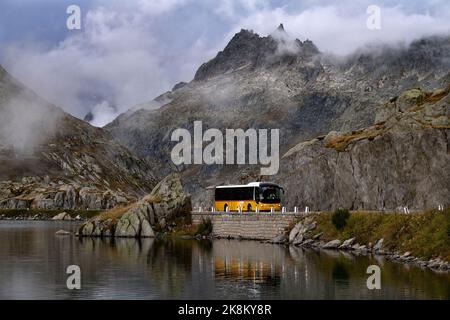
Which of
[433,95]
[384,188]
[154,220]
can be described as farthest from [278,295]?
[433,95]

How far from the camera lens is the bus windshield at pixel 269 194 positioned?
108 meters

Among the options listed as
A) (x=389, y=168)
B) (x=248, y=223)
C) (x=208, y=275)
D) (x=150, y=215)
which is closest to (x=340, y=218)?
(x=248, y=223)

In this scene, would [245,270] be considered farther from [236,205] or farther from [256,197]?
[236,205]

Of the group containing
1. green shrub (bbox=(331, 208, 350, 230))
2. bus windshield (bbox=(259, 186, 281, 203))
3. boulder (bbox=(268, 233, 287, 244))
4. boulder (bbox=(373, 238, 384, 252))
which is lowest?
boulder (bbox=(268, 233, 287, 244))

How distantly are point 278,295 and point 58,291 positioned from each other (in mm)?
16779

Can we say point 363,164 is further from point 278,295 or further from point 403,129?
point 278,295

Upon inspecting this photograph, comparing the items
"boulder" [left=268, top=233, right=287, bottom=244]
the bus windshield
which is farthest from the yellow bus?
"boulder" [left=268, top=233, right=287, bottom=244]

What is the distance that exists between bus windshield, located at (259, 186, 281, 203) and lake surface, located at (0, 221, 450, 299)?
865 inches

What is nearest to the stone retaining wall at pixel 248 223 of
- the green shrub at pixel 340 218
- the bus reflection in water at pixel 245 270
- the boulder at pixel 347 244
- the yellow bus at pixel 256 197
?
the yellow bus at pixel 256 197

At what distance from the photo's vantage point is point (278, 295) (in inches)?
1786

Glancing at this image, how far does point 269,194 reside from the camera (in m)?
109

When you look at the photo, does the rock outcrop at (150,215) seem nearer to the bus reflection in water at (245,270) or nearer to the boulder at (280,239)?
the boulder at (280,239)

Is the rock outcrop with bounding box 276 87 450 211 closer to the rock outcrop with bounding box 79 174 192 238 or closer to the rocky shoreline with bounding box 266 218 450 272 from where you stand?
the rocky shoreline with bounding box 266 218 450 272

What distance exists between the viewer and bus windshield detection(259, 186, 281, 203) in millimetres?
108312
